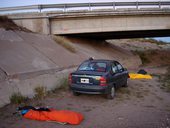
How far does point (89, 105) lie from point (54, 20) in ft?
47.0

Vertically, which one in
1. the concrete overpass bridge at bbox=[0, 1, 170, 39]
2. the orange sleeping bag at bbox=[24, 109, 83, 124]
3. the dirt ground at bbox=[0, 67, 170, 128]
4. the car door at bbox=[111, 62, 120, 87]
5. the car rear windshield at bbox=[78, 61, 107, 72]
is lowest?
the dirt ground at bbox=[0, 67, 170, 128]

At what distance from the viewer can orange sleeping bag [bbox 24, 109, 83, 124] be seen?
688 cm

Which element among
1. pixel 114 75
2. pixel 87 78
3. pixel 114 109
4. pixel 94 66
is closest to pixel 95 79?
pixel 87 78

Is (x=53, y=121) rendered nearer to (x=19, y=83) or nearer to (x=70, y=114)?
(x=70, y=114)

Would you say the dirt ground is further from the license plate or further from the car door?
the license plate

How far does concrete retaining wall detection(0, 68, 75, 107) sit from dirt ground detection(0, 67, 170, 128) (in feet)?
1.60

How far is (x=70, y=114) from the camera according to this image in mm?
7043

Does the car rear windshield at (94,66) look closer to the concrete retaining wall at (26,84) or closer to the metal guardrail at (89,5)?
the concrete retaining wall at (26,84)

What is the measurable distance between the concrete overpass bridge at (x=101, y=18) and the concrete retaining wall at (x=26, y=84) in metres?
10.1

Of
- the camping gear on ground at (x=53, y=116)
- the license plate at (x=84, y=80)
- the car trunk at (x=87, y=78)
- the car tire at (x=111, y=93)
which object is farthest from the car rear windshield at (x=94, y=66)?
the camping gear on ground at (x=53, y=116)

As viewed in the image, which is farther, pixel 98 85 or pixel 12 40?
pixel 12 40

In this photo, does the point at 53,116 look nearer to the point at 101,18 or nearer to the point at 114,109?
the point at 114,109

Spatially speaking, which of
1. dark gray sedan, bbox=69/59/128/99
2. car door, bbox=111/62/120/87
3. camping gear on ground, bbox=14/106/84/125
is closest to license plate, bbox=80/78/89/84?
dark gray sedan, bbox=69/59/128/99

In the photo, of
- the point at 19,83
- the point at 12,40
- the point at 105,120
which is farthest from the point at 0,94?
the point at 12,40
